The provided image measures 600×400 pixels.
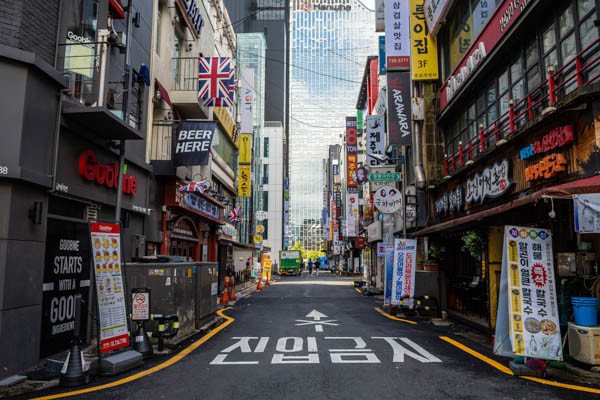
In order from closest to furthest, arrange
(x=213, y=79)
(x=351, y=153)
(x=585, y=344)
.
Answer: (x=585, y=344) < (x=213, y=79) < (x=351, y=153)

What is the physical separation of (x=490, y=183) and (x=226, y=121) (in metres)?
19.0

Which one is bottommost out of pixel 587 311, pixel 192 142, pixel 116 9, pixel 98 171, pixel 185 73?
pixel 587 311

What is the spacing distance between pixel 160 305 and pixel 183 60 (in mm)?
13200

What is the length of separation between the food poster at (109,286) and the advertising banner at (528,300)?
260 inches

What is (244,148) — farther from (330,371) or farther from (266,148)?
(266,148)

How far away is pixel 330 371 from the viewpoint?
7.10 metres

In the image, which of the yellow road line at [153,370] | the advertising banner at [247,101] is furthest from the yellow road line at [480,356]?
the advertising banner at [247,101]

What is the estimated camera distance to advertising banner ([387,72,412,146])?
1903 cm

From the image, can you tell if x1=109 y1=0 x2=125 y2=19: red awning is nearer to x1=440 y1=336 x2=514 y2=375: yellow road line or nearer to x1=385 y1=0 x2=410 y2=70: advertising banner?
x1=385 y1=0 x2=410 y2=70: advertising banner

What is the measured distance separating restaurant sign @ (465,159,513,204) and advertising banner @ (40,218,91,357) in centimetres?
1025

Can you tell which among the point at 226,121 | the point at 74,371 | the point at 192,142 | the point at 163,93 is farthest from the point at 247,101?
the point at 74,371

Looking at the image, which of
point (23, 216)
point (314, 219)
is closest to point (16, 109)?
point (23, 216)

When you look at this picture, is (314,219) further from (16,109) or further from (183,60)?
(16,109)

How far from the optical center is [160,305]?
9.48 m
